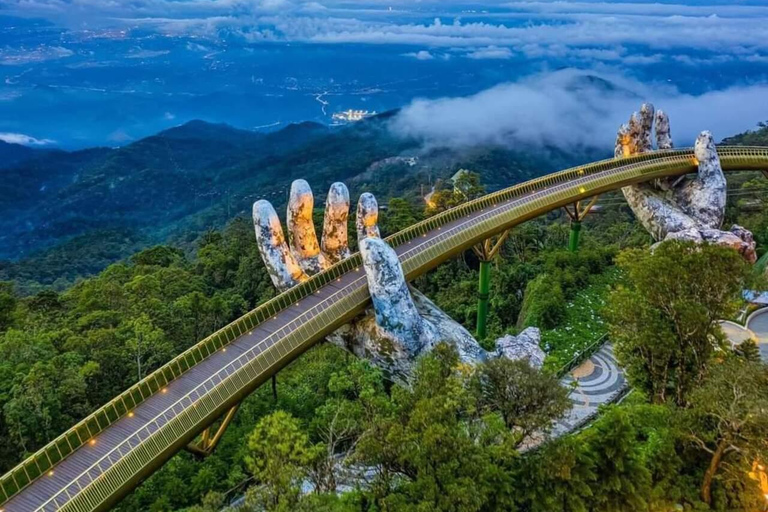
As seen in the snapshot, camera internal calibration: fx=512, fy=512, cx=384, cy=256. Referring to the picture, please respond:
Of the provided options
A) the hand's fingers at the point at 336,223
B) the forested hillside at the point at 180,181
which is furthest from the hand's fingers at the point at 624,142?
the forested hillside at the point at 180,181

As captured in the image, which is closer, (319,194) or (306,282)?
(306,282)

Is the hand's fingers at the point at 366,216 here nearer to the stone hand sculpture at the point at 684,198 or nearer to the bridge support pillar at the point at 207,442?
the bridge support pillar at the point at 207,442

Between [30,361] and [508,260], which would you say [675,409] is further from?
[508,260]

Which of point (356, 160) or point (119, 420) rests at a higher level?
point (119, 420)

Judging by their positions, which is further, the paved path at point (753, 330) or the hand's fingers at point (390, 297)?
the paved path at point (753, 330)

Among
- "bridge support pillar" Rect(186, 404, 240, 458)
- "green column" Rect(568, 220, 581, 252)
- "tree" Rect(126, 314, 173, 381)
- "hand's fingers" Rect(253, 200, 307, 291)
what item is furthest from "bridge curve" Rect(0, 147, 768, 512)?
"tree" Rect(126, 314, 173, 381)

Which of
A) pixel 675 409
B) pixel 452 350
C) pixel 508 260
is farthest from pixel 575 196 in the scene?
pixel 452 350
